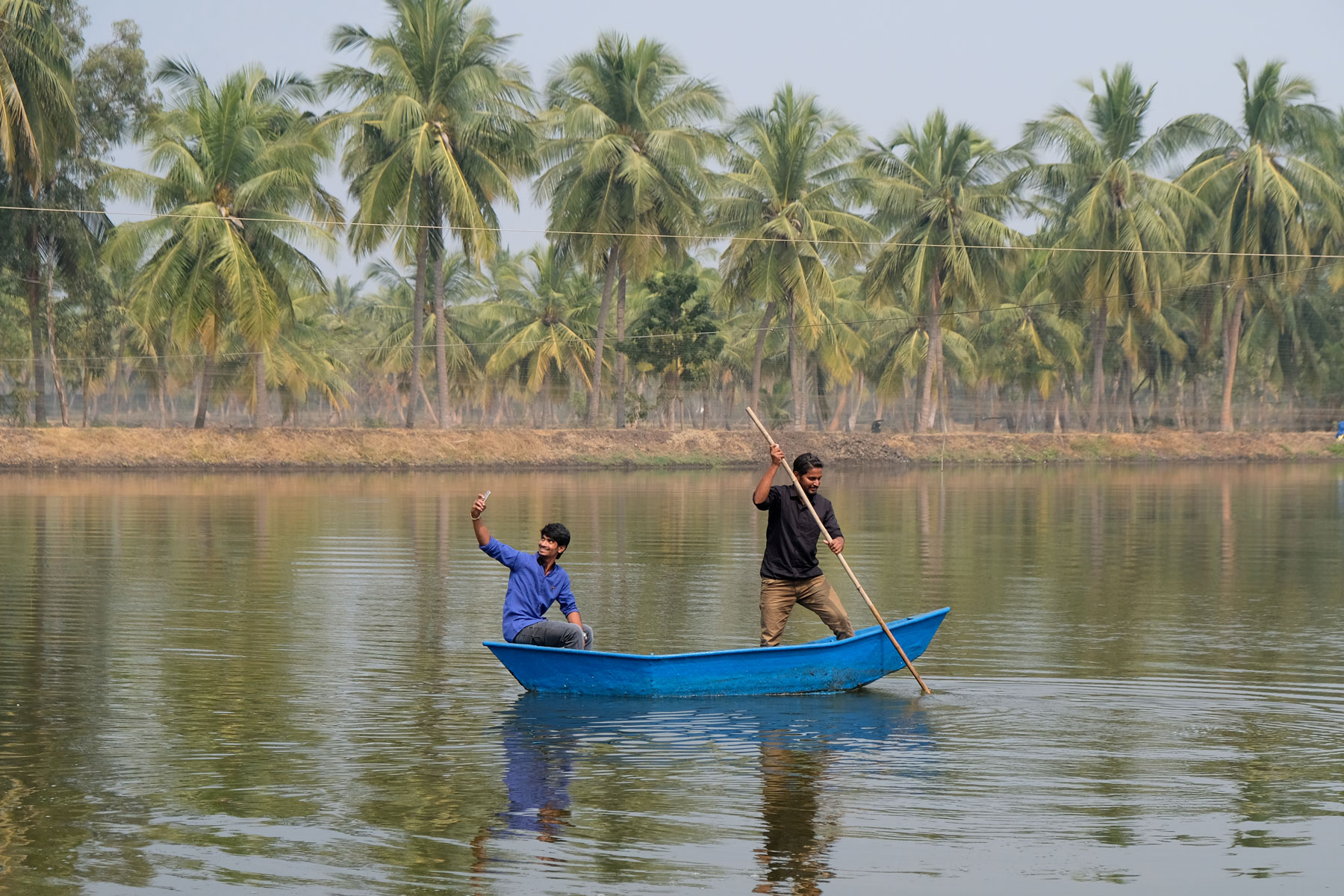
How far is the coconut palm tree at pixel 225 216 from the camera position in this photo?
38000mm

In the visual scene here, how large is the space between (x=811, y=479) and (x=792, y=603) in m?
0.85

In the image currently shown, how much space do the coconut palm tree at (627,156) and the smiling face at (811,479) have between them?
34.6 metres

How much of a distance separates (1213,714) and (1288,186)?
46548mm

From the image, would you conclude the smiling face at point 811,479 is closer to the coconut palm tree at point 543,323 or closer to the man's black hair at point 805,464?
the man's black hair at point 805,464

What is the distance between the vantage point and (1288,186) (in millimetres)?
50500

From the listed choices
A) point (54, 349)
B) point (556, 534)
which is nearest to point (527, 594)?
point (556, 534)

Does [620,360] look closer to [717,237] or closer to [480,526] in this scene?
[717,237]

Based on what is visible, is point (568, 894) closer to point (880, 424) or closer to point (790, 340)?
point (790, 340)

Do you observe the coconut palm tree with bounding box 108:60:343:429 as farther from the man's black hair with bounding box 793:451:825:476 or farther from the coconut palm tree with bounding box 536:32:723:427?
the man's black hair with bounding box 793:451:825:476

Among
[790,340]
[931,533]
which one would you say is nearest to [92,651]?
[931,533]

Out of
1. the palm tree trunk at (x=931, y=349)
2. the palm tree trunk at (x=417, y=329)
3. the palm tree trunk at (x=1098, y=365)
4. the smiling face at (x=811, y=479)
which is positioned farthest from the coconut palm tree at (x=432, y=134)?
the smiling face at (x=811, y=479)

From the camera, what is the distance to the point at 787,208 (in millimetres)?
46750

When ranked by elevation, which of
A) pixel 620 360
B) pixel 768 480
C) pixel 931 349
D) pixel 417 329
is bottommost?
pixel 768 480

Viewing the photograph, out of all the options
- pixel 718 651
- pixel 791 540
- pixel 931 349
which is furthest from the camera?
pixel 931 349
